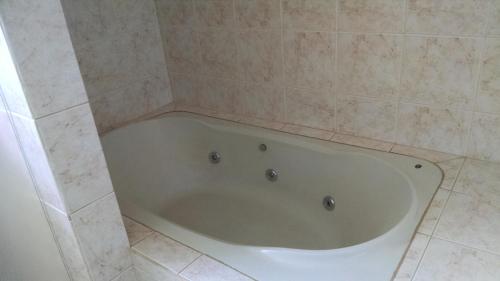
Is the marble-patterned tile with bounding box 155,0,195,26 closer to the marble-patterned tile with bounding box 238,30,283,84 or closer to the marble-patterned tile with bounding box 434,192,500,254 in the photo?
the marble-patterned tile with bounding box 238,30,283,84

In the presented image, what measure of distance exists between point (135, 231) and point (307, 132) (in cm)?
89

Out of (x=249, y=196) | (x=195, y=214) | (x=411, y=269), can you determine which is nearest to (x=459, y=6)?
(x=411, y=269)

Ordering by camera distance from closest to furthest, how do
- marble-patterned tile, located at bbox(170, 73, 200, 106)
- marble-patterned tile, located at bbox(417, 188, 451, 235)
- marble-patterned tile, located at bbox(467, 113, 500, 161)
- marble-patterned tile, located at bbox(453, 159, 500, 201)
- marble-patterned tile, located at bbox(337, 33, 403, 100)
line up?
marble-patterned tile, located at bbox(417, 188, 451, 235), marble-patterned tile, located at bbox(453, 159, 500, 201), marble-patterned tile, located at bbox(467, 113, 500, 161), marble-patterned tile, located at bbox(337, 33, 403, 100), marble-patterned tile, located at bbox(170, 73, 200, 106)

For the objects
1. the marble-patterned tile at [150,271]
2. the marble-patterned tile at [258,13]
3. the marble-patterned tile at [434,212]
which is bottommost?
the marble-patterned tile at [150,271]

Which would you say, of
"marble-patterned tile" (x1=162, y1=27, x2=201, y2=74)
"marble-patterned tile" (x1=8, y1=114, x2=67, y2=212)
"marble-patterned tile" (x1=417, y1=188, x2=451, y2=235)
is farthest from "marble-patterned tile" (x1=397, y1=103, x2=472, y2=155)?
"marble-patterned tile" (x1=8, y1=114, x2=67, y2=212)

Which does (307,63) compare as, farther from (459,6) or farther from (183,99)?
(183,99)

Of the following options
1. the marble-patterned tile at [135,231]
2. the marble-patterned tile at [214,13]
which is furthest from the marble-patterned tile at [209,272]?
the marble-patterned tile at [214,13]

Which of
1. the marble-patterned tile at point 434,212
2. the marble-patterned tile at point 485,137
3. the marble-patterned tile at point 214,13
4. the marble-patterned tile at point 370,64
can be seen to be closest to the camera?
the marble-patterned tile at point 434,212

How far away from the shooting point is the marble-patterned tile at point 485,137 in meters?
1.32

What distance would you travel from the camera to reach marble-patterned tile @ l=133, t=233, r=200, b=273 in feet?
3.57

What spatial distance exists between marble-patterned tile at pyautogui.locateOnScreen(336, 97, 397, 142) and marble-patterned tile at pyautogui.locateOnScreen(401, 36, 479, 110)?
0.38ft

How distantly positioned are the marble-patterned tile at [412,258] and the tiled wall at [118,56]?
5.35 ft

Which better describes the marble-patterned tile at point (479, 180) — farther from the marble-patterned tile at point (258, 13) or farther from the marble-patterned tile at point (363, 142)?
the marble-patterned tile at point (258, 13)

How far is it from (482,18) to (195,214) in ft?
4.94
